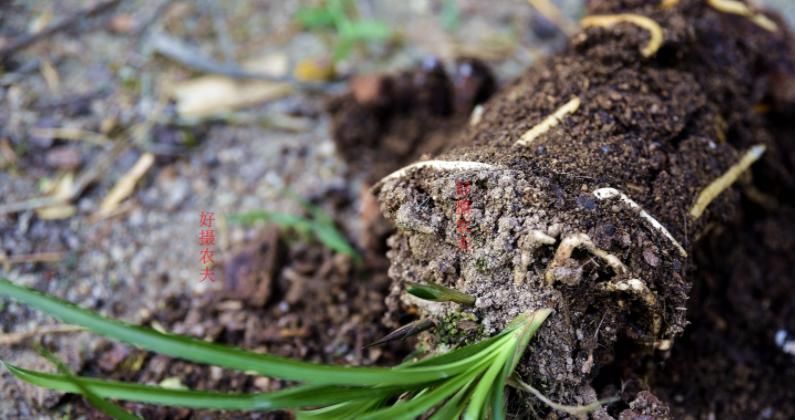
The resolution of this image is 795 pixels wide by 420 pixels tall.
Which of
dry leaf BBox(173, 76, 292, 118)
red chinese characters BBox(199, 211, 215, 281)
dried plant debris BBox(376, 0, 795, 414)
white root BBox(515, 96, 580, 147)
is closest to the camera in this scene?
dried plant debris BBox(376, 0, 795, 414)

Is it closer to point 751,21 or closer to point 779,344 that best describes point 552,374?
point 779,344

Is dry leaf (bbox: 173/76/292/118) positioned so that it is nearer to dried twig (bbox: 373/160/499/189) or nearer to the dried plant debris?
the dried plant debris

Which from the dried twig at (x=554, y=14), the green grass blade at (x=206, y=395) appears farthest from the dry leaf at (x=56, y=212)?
the dried twig at (x=554, y=14)

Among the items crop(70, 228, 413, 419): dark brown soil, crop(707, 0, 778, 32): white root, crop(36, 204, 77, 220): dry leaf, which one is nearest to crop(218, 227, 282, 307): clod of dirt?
crop(70, 228, 413, 419): dark brown soil

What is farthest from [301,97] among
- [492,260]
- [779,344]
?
[779,344]

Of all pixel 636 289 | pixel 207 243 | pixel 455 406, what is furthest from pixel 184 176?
Answer: pixel 636 289

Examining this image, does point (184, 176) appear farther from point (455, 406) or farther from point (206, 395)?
point (455, 406)
